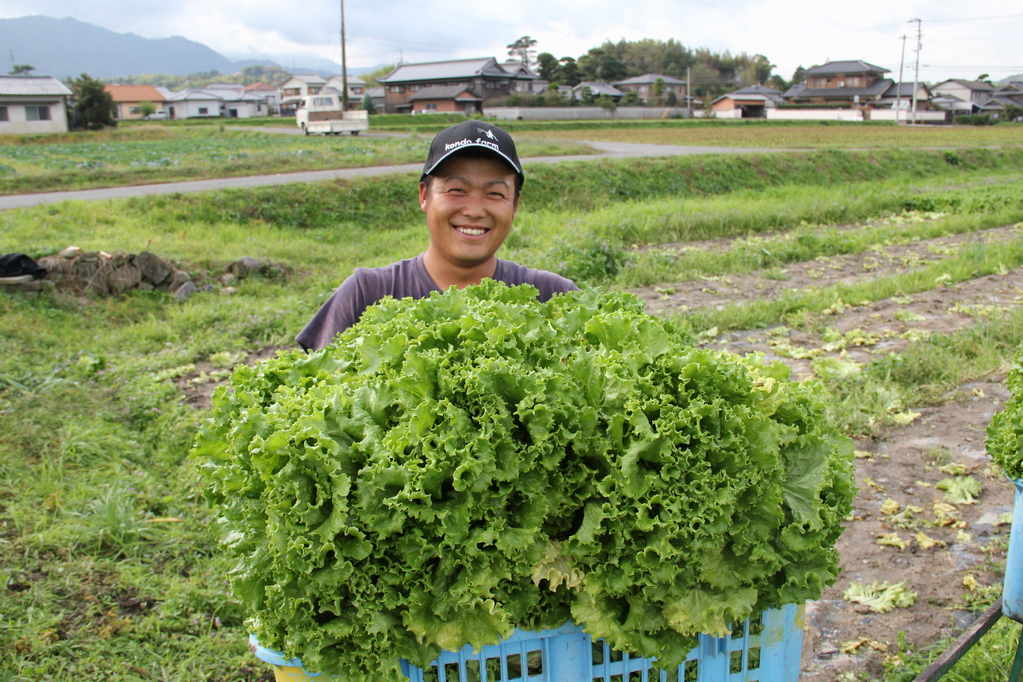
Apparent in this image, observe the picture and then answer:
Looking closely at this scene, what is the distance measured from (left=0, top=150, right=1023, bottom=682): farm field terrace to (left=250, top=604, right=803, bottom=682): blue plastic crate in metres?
1.64

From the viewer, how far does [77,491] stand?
4.82m

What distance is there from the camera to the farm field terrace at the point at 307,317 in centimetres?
361

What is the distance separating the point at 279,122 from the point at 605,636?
58.6 meters

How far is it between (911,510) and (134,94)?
97399mm

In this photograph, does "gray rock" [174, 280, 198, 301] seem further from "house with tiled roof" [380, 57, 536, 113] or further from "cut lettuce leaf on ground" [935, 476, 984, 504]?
"house with tiled roof" [380, 57, 536, 113]

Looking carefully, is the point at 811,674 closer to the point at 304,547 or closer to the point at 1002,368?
the point at 304,547

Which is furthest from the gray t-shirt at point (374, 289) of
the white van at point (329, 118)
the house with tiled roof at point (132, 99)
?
the house with tiled roof at point (132, 99)

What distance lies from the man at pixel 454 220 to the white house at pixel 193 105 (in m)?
91.8

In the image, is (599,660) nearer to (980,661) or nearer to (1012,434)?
(1012,434)

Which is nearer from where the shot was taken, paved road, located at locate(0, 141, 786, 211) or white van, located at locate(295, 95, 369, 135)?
paved road, located at locate(0, 141, 786, 211)

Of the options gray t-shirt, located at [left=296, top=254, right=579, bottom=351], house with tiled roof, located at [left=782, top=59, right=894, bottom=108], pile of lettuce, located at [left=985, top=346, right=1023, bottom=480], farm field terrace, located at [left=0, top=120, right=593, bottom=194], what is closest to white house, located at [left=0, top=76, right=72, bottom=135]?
farm field terrace, located at [left=0, top=120, right=593, bottom=194]

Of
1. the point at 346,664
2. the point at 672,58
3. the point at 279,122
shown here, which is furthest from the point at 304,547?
the point at 672,58

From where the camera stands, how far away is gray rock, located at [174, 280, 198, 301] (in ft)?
32.4

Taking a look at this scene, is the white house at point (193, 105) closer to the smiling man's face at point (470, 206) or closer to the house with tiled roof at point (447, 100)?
the house with tiled roof at point (447, 100)
